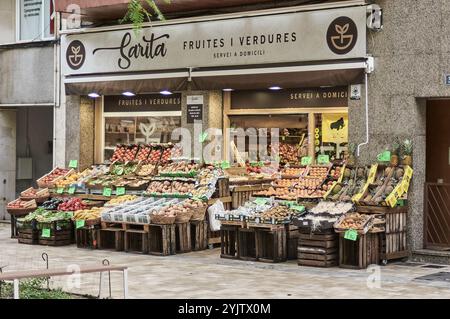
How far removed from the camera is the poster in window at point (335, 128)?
17.7 metres

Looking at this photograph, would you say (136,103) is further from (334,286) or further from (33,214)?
(334,286)

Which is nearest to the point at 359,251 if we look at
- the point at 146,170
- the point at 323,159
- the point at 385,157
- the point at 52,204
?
the point at 385,157

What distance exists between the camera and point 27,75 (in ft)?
73.1

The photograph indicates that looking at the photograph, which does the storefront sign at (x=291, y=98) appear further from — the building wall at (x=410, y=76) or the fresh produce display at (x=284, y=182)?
the fresh produce display at (x=284, y=182)

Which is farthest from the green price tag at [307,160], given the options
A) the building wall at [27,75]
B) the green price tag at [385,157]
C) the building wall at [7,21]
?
the building wall at [7,21]

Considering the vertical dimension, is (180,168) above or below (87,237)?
above

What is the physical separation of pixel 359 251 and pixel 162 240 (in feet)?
13.2

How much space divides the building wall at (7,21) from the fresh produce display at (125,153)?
475cm

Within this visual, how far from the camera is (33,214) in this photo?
61.5 feet

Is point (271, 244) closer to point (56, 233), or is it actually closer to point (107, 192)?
point (107, 192)

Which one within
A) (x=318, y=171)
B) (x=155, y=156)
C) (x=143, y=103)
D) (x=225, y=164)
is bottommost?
(x=318, y=171)

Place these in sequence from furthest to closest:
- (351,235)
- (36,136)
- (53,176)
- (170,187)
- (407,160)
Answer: (36,136) < (53,176) < (170,187) < (407,160) < (351,235)

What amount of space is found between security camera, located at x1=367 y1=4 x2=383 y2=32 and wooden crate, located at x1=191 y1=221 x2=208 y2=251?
5010mm
